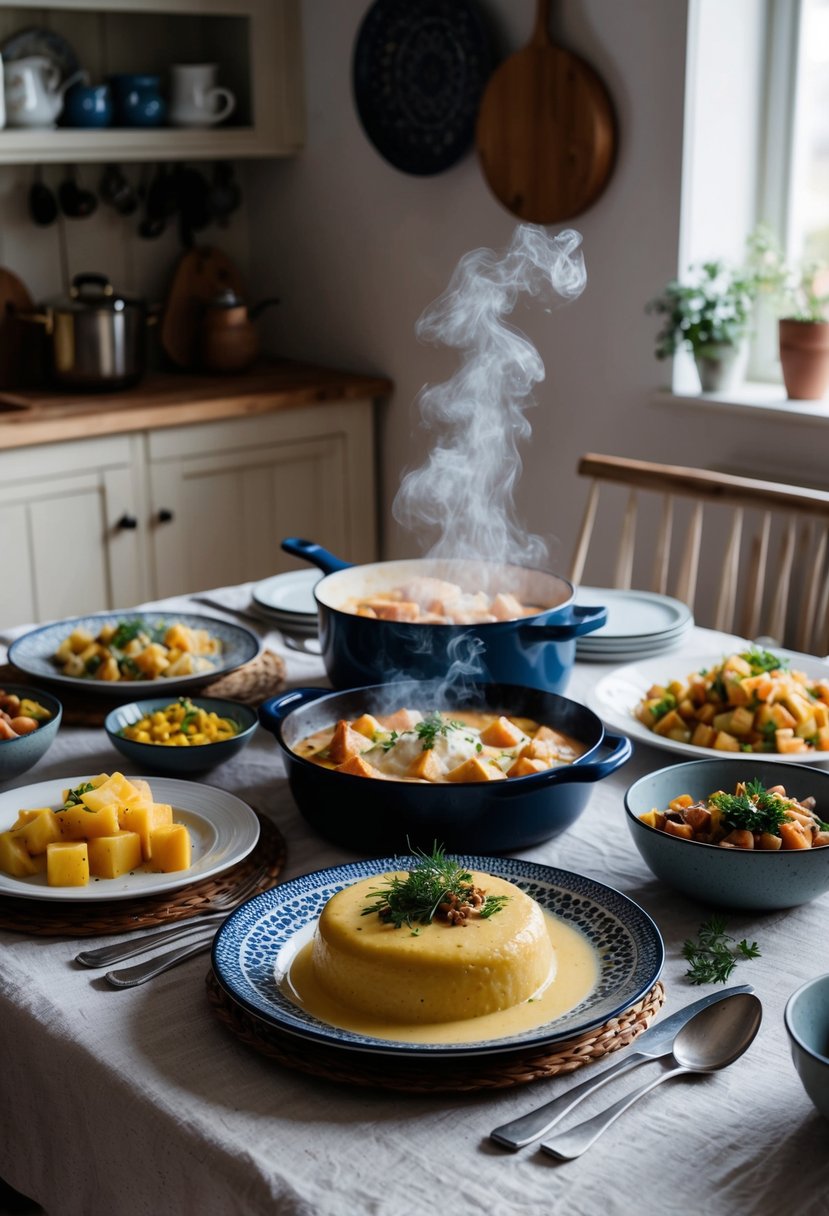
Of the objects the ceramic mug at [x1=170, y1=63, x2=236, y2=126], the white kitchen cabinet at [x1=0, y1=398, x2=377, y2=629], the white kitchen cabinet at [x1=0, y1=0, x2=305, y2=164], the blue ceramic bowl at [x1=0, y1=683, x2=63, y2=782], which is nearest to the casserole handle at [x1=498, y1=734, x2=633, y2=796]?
the blue ceramic bowl at [x1=0, y1=683, x2=63, y2=782]

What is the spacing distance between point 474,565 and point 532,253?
1.79m

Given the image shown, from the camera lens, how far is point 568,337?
3168 millimetres

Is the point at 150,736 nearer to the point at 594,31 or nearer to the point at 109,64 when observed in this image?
the point at 594,31

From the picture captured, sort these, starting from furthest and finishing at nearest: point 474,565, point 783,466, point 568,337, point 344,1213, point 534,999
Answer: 1. point 568,337
2. point 783,466
3. point 474,565
4. point 534,999
5. point 344,1213

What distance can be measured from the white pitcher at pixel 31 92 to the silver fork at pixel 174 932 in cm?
256

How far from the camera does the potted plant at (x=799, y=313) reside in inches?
109

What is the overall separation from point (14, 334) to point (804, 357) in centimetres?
196

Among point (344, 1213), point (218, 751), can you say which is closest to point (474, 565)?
point (218, 751)

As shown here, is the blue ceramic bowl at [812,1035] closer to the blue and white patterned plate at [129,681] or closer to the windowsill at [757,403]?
the blue and white patterned plate at [129,681]

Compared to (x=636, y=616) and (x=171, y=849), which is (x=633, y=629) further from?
(x=171, y=849)

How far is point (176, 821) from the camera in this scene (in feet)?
4.23

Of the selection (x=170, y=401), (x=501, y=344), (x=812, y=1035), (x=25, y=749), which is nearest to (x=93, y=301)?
(x=170, y=401)

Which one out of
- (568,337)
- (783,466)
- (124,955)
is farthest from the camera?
(568,337)

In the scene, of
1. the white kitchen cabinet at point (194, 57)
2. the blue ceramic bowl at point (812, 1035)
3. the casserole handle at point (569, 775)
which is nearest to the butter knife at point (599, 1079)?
the blue ceramic bowl at point (812, 1035)
